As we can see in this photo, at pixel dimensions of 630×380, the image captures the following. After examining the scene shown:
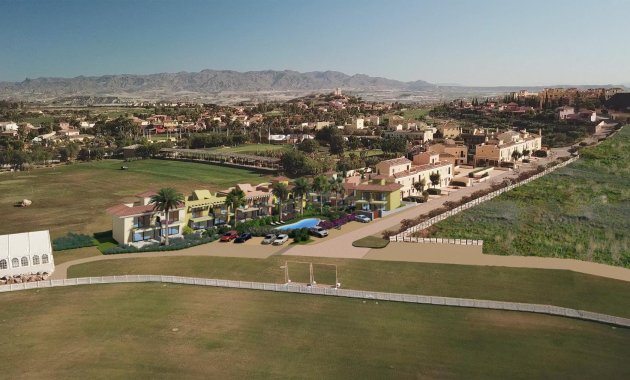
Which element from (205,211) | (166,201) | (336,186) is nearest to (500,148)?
(336,186)

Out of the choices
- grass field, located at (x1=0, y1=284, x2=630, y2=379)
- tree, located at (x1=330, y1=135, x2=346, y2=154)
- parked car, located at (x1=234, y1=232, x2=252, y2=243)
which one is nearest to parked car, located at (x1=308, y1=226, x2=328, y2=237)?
parked car, located at (x1=234, y1=232, x2=252, y2=243)

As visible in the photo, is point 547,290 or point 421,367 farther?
point 547,290

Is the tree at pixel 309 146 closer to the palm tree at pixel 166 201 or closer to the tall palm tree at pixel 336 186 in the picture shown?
the tall palm tree at pixel 336 186

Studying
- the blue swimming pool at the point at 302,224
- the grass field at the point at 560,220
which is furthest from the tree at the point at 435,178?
the blue swimming pool at the point at 302,224

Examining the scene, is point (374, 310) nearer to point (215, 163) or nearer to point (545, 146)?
point (215, 163)

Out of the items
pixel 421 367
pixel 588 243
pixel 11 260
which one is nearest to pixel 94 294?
pixel 11 260

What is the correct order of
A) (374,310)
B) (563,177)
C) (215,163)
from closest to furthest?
(374,310) < (563,177) < (215,163)

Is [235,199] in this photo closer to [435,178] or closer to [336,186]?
[336,186]
